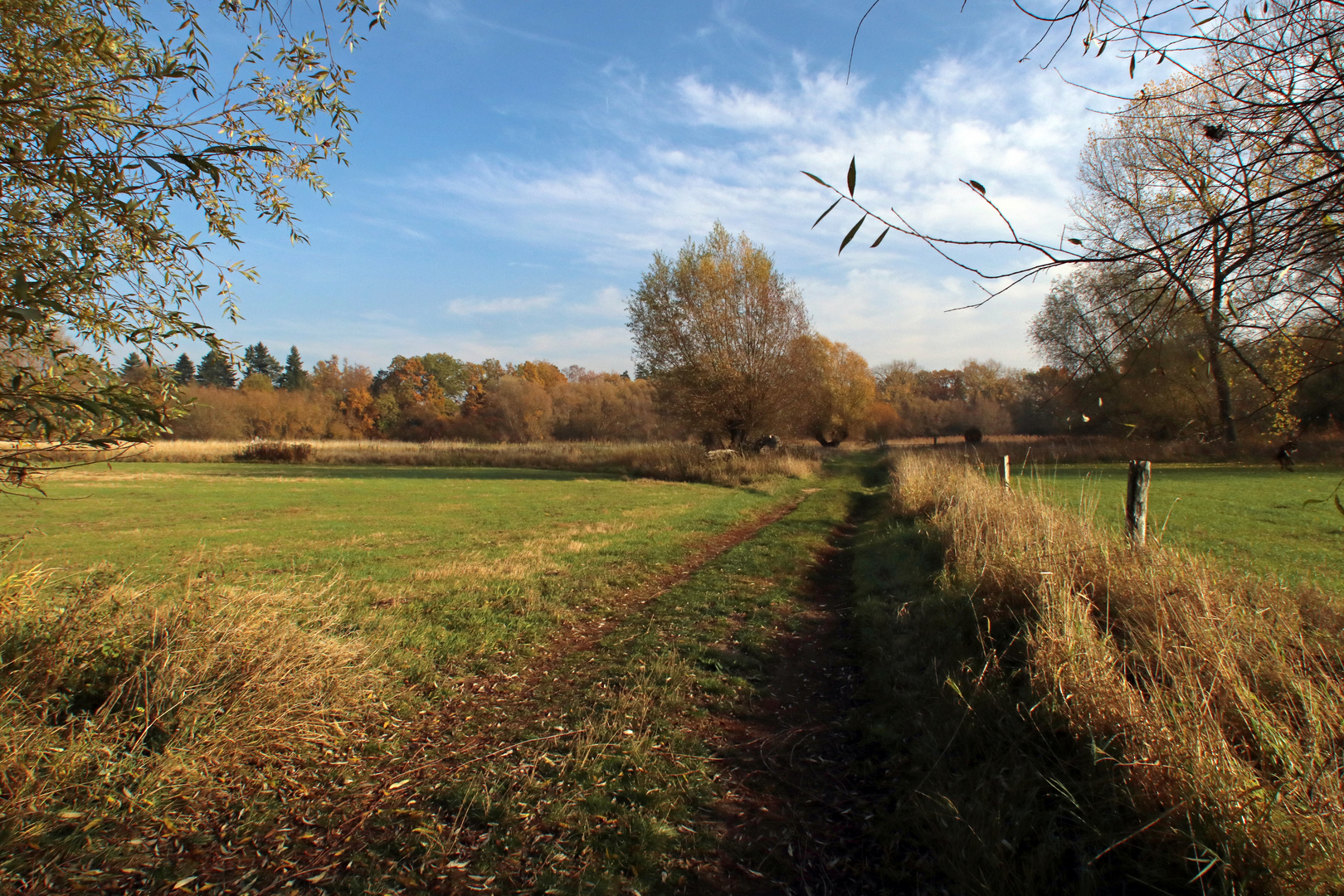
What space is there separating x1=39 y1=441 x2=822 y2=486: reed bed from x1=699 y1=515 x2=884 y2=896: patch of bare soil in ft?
67.8

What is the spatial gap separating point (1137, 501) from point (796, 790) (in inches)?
215

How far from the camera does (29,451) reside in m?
3.31

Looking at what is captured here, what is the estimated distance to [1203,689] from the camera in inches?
134

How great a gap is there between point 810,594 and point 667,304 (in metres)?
23.4

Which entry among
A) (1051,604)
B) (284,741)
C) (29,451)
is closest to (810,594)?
(1051,604)

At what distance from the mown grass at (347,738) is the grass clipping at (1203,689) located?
2269mm

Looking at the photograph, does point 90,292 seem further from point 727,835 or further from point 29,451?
point 727,835

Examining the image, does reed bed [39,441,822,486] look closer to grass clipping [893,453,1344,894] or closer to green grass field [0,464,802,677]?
green grass field [0,464,802,677]

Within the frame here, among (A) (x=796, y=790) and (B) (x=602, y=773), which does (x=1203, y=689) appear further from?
(B) (x=602, y=773)

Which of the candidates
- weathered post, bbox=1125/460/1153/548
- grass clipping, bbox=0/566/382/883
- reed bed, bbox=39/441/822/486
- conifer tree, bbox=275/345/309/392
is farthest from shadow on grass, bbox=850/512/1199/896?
conifer tree, bbox=275/345/309/392

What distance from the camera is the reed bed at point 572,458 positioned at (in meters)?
28.2

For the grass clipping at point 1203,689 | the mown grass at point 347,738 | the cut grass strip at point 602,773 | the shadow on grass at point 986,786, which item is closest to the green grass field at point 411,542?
the mown grass at point 347,738

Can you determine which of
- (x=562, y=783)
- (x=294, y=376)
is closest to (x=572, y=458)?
(x=562, y=783)

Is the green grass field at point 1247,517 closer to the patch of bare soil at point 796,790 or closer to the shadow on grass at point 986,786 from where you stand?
the shadow on grass at point 986,786
